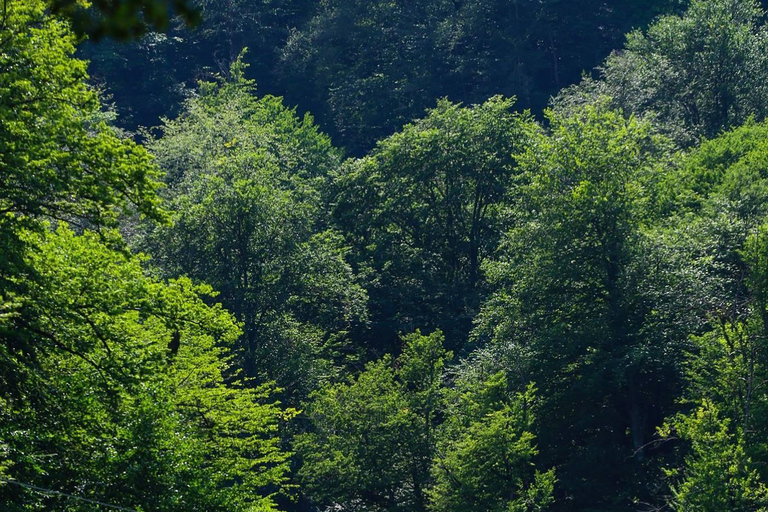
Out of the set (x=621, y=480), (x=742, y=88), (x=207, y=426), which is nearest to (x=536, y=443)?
(x=621, y=480)

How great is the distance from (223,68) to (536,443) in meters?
57.8

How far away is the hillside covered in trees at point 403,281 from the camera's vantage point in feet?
51.1

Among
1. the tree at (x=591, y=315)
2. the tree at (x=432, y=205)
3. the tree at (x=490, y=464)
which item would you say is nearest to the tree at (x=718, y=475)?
the tree at (x=490, y=464)

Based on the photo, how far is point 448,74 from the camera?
75375 mm

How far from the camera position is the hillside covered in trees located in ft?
51.1

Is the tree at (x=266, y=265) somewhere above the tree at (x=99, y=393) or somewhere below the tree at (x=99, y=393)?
above

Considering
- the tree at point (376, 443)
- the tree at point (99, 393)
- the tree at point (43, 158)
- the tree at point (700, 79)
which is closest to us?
the tree at point (43, 158)

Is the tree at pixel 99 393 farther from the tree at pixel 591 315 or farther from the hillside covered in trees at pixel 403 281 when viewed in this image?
the tree at pixel 591 315

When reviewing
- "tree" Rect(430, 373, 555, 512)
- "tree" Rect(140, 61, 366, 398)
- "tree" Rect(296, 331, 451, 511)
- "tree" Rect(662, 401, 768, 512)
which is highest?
"tree" Rect(140, 61, 366, 398)

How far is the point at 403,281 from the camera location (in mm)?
48969

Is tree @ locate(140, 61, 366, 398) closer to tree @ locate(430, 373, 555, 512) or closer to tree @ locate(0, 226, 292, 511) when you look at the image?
tree @ locate(430, 373, 555, 512)

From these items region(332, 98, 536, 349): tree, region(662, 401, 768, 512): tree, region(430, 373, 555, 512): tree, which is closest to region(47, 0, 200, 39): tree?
region(662, 401, 768, 512): tree

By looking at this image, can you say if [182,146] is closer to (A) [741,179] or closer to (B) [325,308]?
(B) [325,308]

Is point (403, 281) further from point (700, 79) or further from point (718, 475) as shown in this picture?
point (718, 475)
